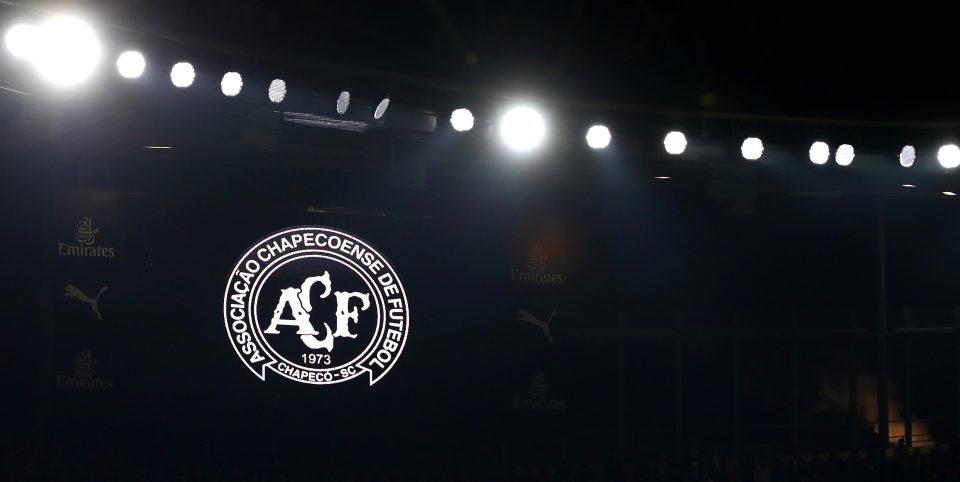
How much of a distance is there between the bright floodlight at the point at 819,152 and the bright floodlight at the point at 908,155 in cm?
61

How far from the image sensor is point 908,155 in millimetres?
8602

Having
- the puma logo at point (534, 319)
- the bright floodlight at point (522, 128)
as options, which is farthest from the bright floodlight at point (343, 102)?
the puma logo at point (534, 319)

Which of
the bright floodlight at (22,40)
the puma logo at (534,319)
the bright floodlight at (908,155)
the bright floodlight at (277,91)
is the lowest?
the puma logo at (534,319)

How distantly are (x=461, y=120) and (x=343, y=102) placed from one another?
0.92 metres

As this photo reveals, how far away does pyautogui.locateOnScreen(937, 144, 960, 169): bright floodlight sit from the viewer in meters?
8.49

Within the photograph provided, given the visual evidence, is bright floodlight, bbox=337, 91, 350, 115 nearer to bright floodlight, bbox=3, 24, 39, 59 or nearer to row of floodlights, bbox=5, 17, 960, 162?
row of floodlights, bbox=5, 17, 960, 162

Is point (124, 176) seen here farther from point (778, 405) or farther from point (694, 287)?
point (778, 405)

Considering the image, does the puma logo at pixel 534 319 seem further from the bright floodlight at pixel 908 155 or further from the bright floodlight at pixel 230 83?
the bright floodlight at pixel 230 83

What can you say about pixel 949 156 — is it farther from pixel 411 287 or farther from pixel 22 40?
pixel 22 40

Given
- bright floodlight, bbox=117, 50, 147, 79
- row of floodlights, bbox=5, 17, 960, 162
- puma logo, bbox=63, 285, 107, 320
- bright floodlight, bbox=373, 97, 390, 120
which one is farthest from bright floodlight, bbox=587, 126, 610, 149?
puma logo, bbox=63, 285, 107, 320

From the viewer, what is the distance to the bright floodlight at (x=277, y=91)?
22.6 feet

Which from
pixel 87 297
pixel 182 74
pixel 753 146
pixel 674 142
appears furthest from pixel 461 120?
pixel 87 297

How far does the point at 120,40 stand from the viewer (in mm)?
6160

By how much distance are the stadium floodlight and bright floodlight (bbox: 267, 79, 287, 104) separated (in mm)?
1285
